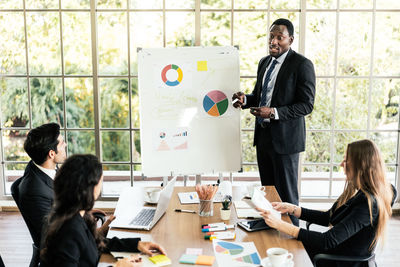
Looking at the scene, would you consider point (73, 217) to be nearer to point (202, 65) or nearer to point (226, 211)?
point (226, 211)

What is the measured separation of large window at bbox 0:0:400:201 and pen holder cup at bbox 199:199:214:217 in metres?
2.23

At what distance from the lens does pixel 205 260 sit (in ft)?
6.12

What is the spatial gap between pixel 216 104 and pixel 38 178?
1904 mm

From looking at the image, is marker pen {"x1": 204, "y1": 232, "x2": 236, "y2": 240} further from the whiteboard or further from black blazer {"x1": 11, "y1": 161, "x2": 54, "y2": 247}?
the whiteboard

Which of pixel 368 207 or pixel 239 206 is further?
pixel 239 206

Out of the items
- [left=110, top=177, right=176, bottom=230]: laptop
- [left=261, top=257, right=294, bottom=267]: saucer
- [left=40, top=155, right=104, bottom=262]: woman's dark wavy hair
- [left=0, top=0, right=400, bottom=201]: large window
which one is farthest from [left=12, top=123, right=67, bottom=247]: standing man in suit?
[left=0, top=0, right=400, bottom=201]: large window

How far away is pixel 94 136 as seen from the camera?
459 centimetres

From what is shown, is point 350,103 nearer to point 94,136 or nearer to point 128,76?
point 128,76

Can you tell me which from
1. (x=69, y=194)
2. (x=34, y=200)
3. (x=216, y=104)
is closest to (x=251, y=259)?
(x=69, y=194)

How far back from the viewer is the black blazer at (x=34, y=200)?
2234mm

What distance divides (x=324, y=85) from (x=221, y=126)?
4.63 feet

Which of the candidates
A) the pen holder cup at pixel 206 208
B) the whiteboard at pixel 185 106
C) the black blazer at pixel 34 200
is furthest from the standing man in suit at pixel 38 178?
the whiteboard at pixel 185 106

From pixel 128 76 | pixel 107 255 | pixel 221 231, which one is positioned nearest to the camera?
pixel 107 255

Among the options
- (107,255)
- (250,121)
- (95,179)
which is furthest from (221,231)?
(250,121)
